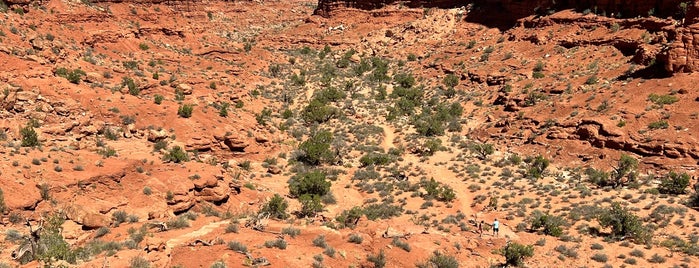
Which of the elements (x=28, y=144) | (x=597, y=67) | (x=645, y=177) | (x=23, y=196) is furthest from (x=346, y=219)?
(x=597, y=67)

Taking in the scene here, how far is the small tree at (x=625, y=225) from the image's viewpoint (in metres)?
18.5

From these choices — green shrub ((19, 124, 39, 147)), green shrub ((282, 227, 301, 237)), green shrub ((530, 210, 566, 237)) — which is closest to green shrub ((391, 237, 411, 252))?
green shrub ((282, 227, 301, 237))

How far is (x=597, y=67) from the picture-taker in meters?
37.7

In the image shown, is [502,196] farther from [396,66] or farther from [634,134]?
[396,66]

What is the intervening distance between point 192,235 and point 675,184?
2288 centimetres

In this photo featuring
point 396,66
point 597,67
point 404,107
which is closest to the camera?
point 597,67

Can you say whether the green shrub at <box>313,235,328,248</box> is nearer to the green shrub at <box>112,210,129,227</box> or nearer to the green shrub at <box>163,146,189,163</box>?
the green shrub at <box>112,210,129,227</box>

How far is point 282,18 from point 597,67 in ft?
171

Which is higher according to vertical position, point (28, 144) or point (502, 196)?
point (28, 144)

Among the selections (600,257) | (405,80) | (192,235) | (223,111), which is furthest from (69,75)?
(405,80)

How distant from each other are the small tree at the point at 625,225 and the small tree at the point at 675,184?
427 centimetres

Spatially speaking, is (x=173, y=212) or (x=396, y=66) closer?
(x=173, y=212)

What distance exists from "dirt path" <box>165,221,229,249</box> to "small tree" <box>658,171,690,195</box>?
21558 millimetres

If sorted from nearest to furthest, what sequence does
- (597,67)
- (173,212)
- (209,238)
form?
(209,238) < (173,212) < (597,67)
